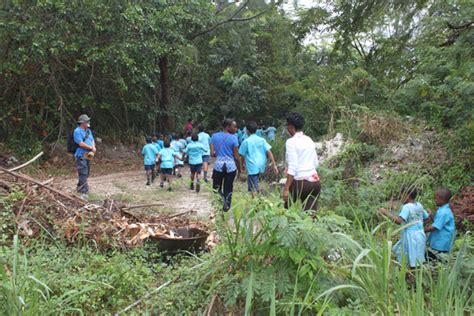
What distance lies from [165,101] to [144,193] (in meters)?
8.56

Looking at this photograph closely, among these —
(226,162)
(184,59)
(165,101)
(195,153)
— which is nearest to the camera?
(226,162)

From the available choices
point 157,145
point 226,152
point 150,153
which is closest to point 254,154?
point 226,152

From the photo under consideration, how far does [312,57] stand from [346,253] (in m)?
22.1

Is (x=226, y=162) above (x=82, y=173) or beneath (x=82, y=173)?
above

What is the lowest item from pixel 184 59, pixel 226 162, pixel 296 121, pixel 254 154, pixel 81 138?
pixel 226 162

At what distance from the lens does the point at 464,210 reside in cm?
595

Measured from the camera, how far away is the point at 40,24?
11438mm

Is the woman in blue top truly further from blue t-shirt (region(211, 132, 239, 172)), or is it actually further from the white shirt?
the white shirt

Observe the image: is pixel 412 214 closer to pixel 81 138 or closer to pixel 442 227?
pixel 442 227

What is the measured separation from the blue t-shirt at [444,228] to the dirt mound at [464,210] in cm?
148

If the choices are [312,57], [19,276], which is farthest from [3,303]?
[312,57]

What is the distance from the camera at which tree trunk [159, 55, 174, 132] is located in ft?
56.2

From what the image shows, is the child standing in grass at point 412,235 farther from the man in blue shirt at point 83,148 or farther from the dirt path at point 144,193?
the man in blue shirt at point 83,148

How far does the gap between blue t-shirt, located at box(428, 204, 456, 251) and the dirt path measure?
3.65 meters
